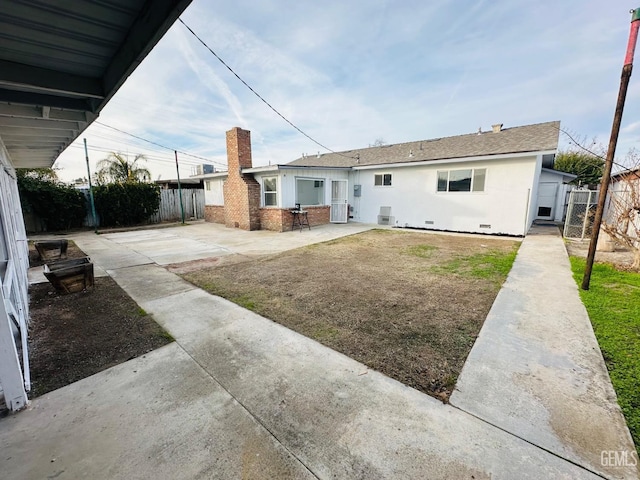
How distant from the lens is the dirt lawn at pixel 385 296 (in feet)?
9.04

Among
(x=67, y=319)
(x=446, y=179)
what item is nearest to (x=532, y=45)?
(x=446, y=179)

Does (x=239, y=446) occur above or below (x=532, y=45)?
below

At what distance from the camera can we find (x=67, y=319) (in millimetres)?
3652

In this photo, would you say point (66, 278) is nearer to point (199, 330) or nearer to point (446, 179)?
point (199, 330)

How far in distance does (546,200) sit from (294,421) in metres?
18.7

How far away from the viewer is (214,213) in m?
15.6

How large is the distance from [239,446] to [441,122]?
2009 cm

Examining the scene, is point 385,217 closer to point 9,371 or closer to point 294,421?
point 294,421

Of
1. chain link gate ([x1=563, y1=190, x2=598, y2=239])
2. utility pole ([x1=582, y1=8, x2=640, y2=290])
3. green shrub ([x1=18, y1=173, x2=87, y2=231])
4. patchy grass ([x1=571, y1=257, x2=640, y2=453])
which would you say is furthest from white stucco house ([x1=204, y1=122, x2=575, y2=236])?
green shrub ([x1=18, y1=173, x2=87, y2=231])

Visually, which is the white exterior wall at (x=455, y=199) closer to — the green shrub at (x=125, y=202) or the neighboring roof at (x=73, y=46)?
the neighboring roof at (x=73, y=46)

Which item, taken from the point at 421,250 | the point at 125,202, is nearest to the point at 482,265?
the point at 421,250

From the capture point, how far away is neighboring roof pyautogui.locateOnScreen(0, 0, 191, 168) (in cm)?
185

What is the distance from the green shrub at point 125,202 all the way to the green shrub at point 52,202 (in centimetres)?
79

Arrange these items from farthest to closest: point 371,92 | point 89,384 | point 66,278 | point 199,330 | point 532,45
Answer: point 371,92 < point 532,45 < point 66,278 < point 199,330 < point 89,384
